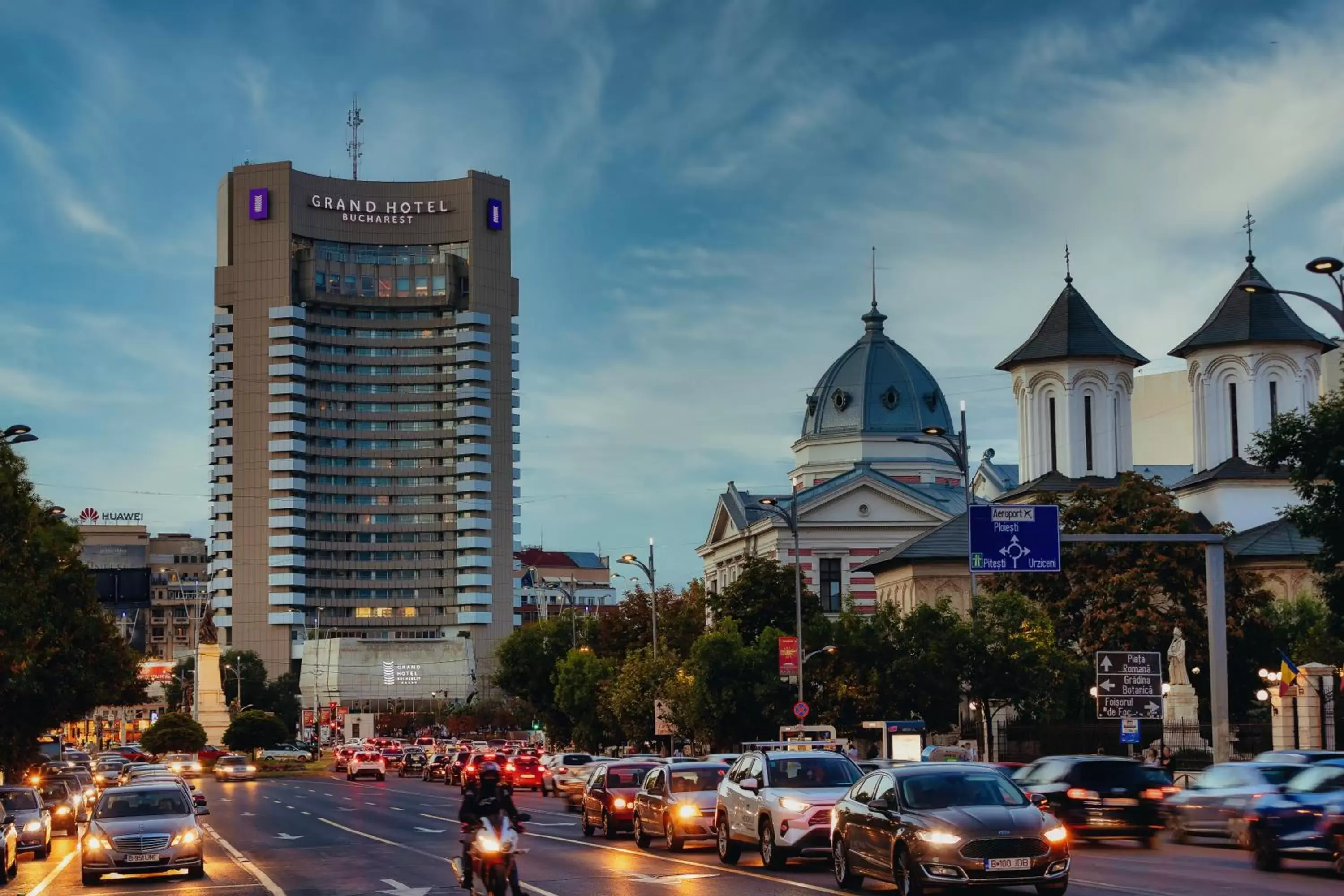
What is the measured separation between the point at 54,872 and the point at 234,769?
193ft

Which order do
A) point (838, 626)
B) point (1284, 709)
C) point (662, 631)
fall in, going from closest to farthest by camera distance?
point (1284, 709) < point (838, 626) < point (662, 631)

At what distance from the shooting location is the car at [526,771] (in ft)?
237

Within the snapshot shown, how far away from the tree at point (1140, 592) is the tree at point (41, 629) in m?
40.3

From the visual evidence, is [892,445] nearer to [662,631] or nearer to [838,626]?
[662,631]

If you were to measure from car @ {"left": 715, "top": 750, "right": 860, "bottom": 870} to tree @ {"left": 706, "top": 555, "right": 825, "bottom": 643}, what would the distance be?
57.6 meters

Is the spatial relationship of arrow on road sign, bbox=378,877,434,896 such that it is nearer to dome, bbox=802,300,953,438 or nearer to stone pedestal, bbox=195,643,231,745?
stone pedestal, bbox=195,643,231,745

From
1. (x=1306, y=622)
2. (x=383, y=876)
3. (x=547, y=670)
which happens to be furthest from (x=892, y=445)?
(x=383, y=876)

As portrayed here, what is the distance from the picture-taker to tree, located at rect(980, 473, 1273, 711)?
258 ft

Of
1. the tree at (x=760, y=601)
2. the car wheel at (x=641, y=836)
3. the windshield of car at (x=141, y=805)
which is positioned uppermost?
the tree at (x=760, y=601)

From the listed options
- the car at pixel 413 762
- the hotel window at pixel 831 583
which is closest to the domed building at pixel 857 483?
the hotel window at pixel 831 583

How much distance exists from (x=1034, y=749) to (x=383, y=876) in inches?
1678

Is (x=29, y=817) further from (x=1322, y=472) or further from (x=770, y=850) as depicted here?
(x=1322, y=472)

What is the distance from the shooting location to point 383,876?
26672 millimetres

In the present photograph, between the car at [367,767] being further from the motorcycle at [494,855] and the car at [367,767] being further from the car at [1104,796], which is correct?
the motorcycle at [494,855]
